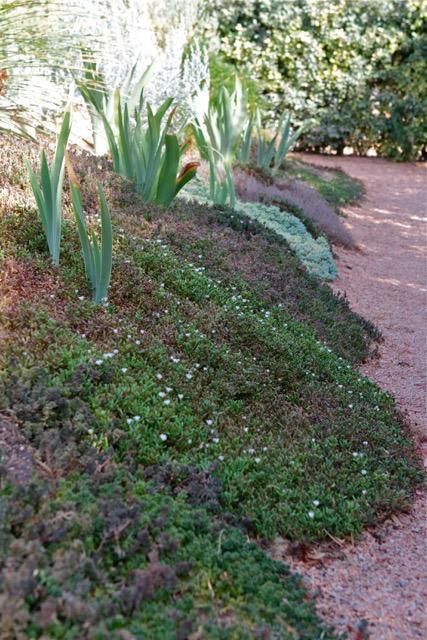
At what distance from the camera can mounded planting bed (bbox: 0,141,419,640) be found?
6.31 ft

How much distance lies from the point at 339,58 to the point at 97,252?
10891mm

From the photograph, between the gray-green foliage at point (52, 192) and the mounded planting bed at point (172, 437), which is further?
the gray-green foliage at point (52, 192)

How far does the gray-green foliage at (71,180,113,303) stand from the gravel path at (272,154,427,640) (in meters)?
1.48

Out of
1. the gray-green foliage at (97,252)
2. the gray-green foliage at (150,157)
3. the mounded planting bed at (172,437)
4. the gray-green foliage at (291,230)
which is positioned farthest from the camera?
the gray-green foliage at (291,230)

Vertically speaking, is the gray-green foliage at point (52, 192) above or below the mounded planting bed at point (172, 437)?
above

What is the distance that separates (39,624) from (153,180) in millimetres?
3662

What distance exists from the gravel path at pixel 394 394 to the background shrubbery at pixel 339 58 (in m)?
3.66

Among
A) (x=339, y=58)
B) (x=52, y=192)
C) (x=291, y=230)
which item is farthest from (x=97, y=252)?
(x=339, y=58)

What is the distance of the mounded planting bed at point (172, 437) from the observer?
1.92 m

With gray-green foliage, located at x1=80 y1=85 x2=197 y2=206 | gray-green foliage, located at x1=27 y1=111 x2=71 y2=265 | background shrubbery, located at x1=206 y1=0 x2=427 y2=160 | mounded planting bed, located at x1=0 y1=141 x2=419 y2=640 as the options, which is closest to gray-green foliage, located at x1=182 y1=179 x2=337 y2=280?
gray-green foliage, located at x1=80 y1=85 x2=197 y2=206

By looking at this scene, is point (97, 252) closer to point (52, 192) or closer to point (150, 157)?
point (52, 192)

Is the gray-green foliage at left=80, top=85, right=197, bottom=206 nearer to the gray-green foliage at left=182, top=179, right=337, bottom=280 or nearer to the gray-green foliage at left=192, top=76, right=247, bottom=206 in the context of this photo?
the gray-green foliage at left=182, top=179, right=337, bottom=280

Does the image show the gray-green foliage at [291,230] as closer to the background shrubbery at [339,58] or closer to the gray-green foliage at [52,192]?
the gray-green foliage at [52,192]

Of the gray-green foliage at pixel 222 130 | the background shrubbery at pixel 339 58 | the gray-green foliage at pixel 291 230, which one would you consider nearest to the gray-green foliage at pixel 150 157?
the gray-green foliage at pixel 291 230
